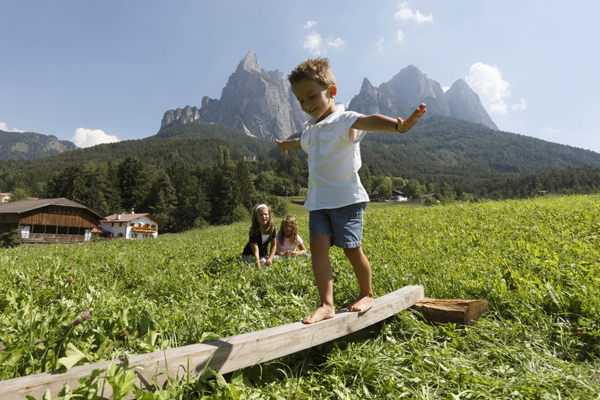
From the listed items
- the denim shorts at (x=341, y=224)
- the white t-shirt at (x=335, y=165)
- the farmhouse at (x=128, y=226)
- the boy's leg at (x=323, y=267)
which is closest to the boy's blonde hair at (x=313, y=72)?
the white t-shirt at (x=335, y=165)

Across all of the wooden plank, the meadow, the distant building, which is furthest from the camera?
the distant building

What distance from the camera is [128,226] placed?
6088 centimetres

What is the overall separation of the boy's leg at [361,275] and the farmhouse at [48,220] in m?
61.6

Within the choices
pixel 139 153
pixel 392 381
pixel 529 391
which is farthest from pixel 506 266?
pixel 139 153

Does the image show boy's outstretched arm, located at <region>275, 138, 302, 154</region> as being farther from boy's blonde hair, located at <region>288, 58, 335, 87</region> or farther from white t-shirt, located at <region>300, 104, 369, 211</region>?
boy's blonde hair, located at <region>288, 58, 335, 87</region>

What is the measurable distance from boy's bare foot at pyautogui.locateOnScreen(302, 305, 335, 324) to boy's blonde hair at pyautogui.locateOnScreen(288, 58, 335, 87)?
220cm

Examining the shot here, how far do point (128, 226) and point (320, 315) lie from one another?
2679 inches

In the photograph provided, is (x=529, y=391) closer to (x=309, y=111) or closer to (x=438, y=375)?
(x=438, y=375)

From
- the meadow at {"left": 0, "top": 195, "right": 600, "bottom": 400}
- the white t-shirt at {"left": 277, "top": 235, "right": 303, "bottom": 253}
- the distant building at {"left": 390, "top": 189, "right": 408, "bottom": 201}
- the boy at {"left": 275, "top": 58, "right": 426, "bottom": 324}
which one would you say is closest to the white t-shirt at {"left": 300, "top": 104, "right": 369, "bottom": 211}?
the boy at {"left": 275, "top": 58, "right": 426, "bottom": 324}

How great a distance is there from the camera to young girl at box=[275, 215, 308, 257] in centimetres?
748

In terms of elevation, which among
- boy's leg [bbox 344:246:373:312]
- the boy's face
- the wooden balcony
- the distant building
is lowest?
the wooden balcony

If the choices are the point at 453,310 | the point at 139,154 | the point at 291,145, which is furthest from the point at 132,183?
the point at 453,310

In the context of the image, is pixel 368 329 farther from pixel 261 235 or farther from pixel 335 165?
pixel 261 235

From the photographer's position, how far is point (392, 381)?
7.33 feet
